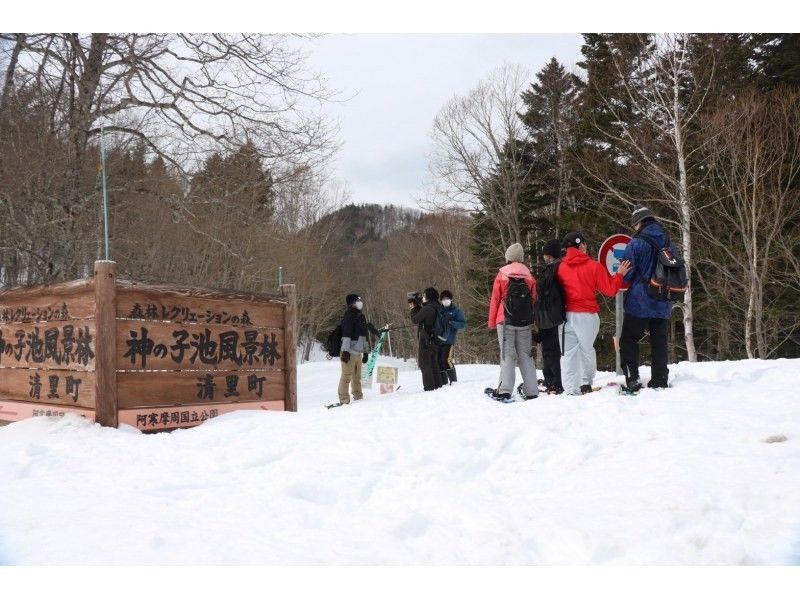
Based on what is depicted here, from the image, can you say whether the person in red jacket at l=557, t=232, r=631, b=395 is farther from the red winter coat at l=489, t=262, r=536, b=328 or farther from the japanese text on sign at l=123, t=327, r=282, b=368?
the japanese text on sign at l=123, t=327, r=282, b=368

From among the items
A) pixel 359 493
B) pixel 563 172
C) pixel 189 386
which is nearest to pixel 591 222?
pixel 563 172

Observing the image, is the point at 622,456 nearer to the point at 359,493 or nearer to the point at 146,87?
the point at 359,493

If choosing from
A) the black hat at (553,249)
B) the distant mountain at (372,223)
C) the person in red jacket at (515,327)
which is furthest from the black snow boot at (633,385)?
the distant mountain at (372,223)

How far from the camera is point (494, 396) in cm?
700

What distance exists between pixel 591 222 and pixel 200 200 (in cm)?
1527

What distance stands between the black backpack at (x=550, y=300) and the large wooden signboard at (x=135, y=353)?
354 centimetres

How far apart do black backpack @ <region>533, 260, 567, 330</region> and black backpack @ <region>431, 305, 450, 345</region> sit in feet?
9.63

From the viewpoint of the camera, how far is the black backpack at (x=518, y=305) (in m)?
6.93

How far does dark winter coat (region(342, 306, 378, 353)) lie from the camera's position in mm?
9328

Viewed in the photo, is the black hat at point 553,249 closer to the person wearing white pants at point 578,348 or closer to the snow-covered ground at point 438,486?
the person wearing white pants at point 578,348

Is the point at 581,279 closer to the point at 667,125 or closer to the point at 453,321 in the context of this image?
the point at 453,321

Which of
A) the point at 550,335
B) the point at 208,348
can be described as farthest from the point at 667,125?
the point at 208,348

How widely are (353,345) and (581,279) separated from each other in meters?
4.16

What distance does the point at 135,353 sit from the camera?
6258 mm
